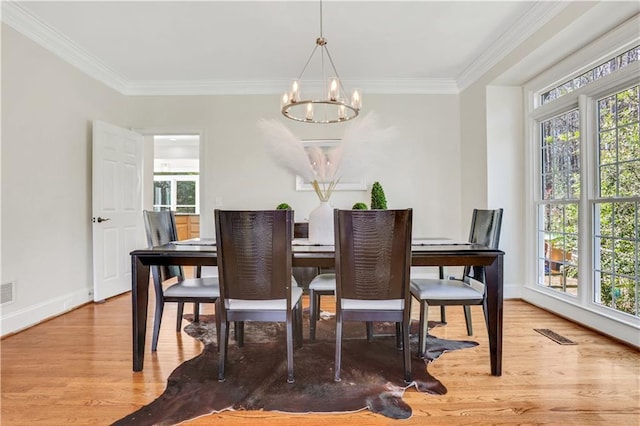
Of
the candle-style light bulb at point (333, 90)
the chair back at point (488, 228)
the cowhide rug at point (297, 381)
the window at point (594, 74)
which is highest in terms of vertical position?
the window at point (594, 74)

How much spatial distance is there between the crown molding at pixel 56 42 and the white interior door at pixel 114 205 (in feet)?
1.97

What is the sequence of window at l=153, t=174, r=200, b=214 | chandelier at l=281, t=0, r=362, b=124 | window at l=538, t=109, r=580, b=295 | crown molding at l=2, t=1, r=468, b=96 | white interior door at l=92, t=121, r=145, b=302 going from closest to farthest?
1. chandelier at l=281, t=0, r=362, b=124
2. window at l=538, t=109, r=580, b=295
3. white interior door at l=92, t=121, r=145, b=302
4. crown molding at l=2, t=1, r=468, b=96
5. window at l=153, t=174, r=200, b=214

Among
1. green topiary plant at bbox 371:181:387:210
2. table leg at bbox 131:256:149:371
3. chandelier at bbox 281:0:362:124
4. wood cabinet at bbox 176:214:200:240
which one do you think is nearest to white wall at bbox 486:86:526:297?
green topiary plant at bbox 371:181:387:210

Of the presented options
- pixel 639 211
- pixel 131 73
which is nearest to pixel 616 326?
pixel 639 211

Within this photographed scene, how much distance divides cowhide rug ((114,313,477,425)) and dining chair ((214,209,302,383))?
13cm

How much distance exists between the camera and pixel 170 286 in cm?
228

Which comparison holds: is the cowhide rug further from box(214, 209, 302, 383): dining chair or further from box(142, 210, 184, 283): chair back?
box(142, 210, 184, 283): chair back

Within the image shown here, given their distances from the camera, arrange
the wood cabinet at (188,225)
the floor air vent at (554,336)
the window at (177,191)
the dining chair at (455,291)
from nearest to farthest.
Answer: the dining chair at (455,291), the floor air vent at (554,336), the wood cabinet at (188,225), the window at (177,191)

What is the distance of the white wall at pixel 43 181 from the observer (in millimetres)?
2719

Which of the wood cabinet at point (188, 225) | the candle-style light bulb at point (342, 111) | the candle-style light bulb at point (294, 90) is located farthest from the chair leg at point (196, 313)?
the wood cabinet at point (188, 225)

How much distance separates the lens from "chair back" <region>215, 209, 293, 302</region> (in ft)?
5.82

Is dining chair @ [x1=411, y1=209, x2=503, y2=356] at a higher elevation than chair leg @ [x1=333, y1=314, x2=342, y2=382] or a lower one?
higher

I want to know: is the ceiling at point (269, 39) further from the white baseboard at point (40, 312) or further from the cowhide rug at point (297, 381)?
the cowhide rug at point (297, 381)

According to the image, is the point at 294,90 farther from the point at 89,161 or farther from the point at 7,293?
the point at 7,293
